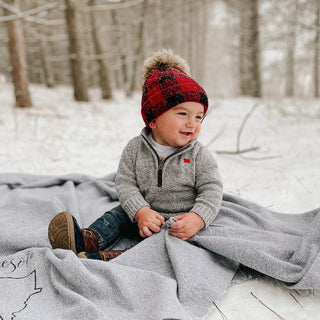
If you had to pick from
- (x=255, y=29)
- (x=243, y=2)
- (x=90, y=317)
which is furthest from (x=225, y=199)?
(x=243, y=2)

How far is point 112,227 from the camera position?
177 cm

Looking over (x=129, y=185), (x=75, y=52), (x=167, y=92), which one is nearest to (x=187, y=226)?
(x=129, y=185)

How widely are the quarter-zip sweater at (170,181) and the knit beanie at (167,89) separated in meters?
0.20

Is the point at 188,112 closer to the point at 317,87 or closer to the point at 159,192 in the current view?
the point at 159,192

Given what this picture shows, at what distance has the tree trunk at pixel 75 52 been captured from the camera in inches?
267

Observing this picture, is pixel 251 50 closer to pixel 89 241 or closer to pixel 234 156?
pixel 234 156

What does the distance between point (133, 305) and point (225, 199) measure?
1.14 metres

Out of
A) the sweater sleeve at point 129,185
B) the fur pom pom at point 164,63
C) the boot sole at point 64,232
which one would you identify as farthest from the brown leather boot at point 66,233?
the fur pom pom at point 164,63

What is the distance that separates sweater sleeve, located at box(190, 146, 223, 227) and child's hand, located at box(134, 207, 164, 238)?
0.19 metres

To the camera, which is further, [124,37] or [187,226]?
[124,37]

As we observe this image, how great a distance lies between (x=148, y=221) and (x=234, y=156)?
7.48 feet

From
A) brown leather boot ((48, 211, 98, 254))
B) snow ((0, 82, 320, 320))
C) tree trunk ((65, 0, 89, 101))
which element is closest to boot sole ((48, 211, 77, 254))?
brown leather boot ((48, 211, 98, 254))

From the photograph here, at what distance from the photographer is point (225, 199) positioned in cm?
219

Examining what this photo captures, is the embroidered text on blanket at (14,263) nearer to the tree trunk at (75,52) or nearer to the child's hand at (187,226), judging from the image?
the child's hand at (187,226)
